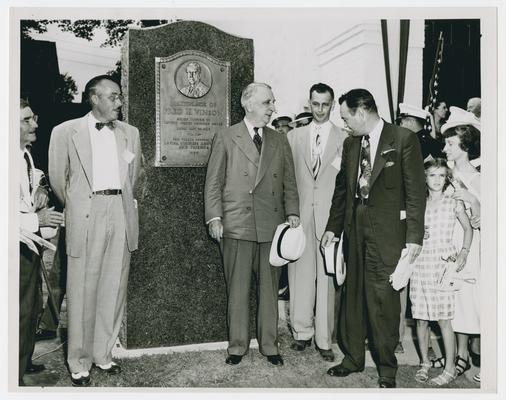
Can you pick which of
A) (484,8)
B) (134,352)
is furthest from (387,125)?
(134,352)

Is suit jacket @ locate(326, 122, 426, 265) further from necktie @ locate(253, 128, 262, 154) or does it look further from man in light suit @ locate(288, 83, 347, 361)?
necktie @ locate(253, 128, 262, 154)

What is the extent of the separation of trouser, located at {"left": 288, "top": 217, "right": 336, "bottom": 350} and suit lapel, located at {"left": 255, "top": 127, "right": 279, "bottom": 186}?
2.29 feet

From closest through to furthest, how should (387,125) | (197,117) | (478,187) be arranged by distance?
1. (387,125)
2. (478,187)
3. (197,117)

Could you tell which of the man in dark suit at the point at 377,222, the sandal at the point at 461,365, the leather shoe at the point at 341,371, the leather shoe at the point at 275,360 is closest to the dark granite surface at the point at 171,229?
the leather shoe at the point at 275,360

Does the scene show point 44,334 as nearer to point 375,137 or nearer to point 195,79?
point 195,79

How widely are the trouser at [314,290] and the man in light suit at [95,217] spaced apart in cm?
149

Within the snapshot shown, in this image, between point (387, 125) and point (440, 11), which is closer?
point (387, 125)

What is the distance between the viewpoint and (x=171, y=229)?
4.92 meters

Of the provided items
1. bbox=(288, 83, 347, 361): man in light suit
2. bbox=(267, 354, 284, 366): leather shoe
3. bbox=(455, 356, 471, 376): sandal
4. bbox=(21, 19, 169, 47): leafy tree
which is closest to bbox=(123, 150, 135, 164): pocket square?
bbox=(21, 19, 169, 47): leafy tree

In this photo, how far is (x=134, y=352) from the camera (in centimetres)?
484

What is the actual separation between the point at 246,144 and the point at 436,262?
72.8 inches

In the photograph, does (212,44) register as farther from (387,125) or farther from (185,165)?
(387,125)

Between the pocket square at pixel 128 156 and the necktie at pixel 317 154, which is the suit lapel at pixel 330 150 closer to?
the necktie at pixel 317 154

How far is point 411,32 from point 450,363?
9.61ft
